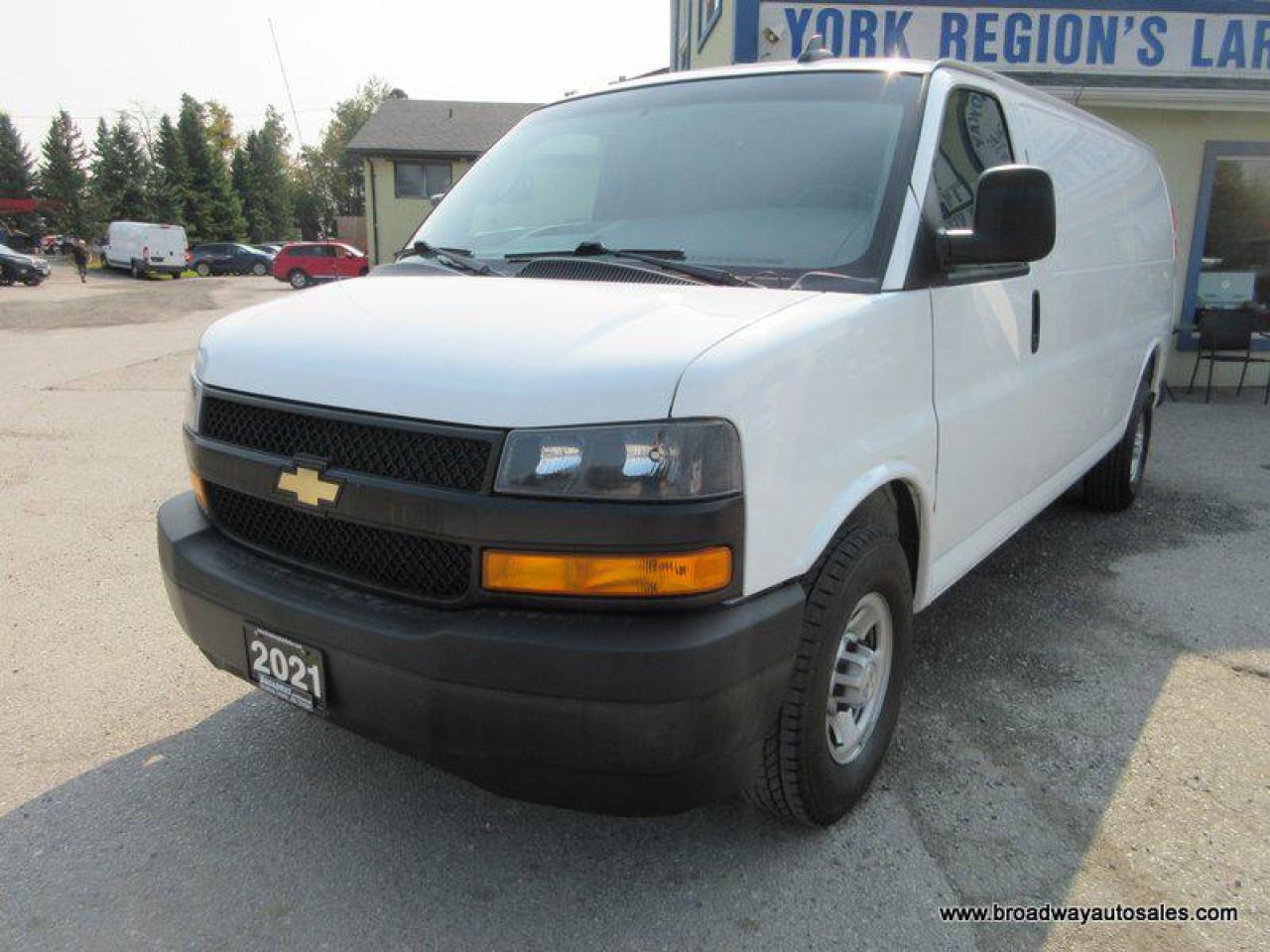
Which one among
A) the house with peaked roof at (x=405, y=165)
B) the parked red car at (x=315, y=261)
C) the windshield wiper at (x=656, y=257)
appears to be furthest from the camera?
the parked red car at (x=315, y=261)

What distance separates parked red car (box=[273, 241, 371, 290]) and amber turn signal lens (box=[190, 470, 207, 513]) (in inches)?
1390

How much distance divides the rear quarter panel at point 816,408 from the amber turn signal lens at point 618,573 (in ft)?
0.33

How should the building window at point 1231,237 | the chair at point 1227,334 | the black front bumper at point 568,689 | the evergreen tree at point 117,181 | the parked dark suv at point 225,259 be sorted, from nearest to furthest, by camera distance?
1. the black front bumper at point 568,689
2. the chair at point 1227,334
3. the building window at point 1231,237
4. the parked dark suv at point 225,259
5. the evergreen tree at point 117,181

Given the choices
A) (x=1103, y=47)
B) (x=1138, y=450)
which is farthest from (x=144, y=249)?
(x=1138, y=450)

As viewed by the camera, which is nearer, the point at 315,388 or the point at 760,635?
the point at 760,635

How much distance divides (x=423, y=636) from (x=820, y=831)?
4.22 ft

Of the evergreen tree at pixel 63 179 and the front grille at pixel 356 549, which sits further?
the evergreen tree at pixel 63 179

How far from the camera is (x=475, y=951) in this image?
7.15ft

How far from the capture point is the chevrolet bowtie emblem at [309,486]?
217 centimetres

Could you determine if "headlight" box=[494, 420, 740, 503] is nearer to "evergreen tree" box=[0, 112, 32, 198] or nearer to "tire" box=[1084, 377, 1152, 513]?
"tire" box=[1084, 377, 1152, 513]

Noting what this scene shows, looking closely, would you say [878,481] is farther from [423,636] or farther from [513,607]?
[423,636]

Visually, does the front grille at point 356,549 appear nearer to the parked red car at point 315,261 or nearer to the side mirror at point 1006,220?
the side mirror at point 1006,220

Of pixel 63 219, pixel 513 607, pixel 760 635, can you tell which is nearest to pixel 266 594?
pixel 513 607

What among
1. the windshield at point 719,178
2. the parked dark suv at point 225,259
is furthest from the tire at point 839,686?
the parked dark suv at point 225,259
